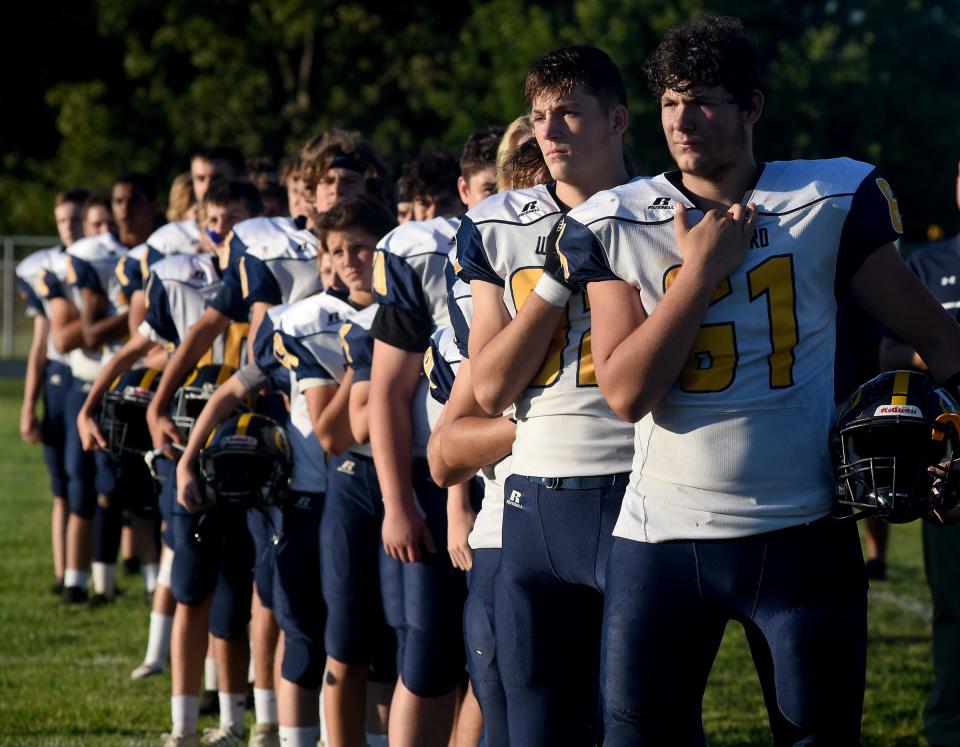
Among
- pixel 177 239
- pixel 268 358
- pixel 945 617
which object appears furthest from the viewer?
pixel 177 239

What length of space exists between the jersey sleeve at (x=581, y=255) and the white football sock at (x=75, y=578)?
5695 millimetres

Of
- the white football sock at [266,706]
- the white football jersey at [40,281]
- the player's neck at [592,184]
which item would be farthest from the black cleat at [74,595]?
the player's neck at [592,184]

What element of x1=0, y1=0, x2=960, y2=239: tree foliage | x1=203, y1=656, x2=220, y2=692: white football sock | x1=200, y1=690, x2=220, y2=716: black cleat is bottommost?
x1=200, y1=690, x2=220, y2=716: black cleat

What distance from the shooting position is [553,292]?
288cm

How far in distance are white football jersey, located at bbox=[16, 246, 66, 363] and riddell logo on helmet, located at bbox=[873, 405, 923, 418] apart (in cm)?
624

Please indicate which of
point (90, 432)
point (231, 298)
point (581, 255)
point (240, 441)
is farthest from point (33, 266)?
point (581, 255)

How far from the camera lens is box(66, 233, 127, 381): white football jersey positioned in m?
7.93

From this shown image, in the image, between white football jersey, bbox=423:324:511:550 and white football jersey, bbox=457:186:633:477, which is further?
white football jersey, bbox=423:324:511:550

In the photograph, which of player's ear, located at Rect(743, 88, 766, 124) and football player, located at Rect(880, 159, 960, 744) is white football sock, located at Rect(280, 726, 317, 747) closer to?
football player, located at Rect(880, 159, 960, 744)

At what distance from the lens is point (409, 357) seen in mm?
3992

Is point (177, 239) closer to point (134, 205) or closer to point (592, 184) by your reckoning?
point (134, 205)

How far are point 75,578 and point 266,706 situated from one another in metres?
3.06

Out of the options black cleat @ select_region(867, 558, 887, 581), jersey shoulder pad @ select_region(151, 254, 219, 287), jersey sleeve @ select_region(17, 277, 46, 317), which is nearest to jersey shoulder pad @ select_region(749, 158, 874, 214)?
jersey shoulder pad @ select_region(151, 254, 219, 287)

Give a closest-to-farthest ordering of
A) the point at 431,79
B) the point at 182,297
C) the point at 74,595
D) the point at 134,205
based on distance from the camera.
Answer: the point at 182,297 < the point at 74,595 < the point at 134,205 < the point at 431,79
